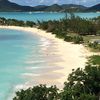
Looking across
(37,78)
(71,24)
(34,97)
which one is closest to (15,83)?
(37,78)

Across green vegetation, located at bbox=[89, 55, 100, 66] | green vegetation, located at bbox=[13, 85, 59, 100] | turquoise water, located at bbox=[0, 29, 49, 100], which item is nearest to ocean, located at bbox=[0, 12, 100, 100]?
turquoise water, located at bbox=[0, 29, 49, 100]

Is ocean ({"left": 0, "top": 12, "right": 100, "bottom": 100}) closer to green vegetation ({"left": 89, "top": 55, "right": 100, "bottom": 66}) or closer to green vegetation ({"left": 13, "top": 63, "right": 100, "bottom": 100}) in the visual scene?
green vegetation ({"left": 89, "top": 55, "right": 100, "bottom": 66})

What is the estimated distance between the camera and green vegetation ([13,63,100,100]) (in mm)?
15219

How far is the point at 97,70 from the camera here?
1855 centimetres

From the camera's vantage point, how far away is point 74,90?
51.9 feet

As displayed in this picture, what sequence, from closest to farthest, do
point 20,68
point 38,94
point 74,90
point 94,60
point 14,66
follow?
point 38,94
point 74,90
point 20,68
point 14,66
point 94,60

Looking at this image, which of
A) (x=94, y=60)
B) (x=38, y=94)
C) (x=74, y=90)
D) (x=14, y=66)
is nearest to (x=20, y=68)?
(x=14, y=66)

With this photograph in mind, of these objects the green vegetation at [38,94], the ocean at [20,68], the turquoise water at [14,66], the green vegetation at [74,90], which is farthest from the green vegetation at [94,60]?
the green vegetation at [38,94]

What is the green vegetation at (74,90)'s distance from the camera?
49.9 feet

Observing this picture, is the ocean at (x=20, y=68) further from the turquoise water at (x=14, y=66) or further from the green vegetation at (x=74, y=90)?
the green vegetation at (x=74, y=90)

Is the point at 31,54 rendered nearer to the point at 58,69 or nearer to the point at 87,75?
the point at 58,69

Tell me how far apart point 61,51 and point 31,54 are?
2.90 meters

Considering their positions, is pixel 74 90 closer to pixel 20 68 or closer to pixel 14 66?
pixel 20 68

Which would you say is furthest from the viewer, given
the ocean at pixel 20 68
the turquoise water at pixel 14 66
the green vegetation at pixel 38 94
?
the ocean at pixel 20 68
